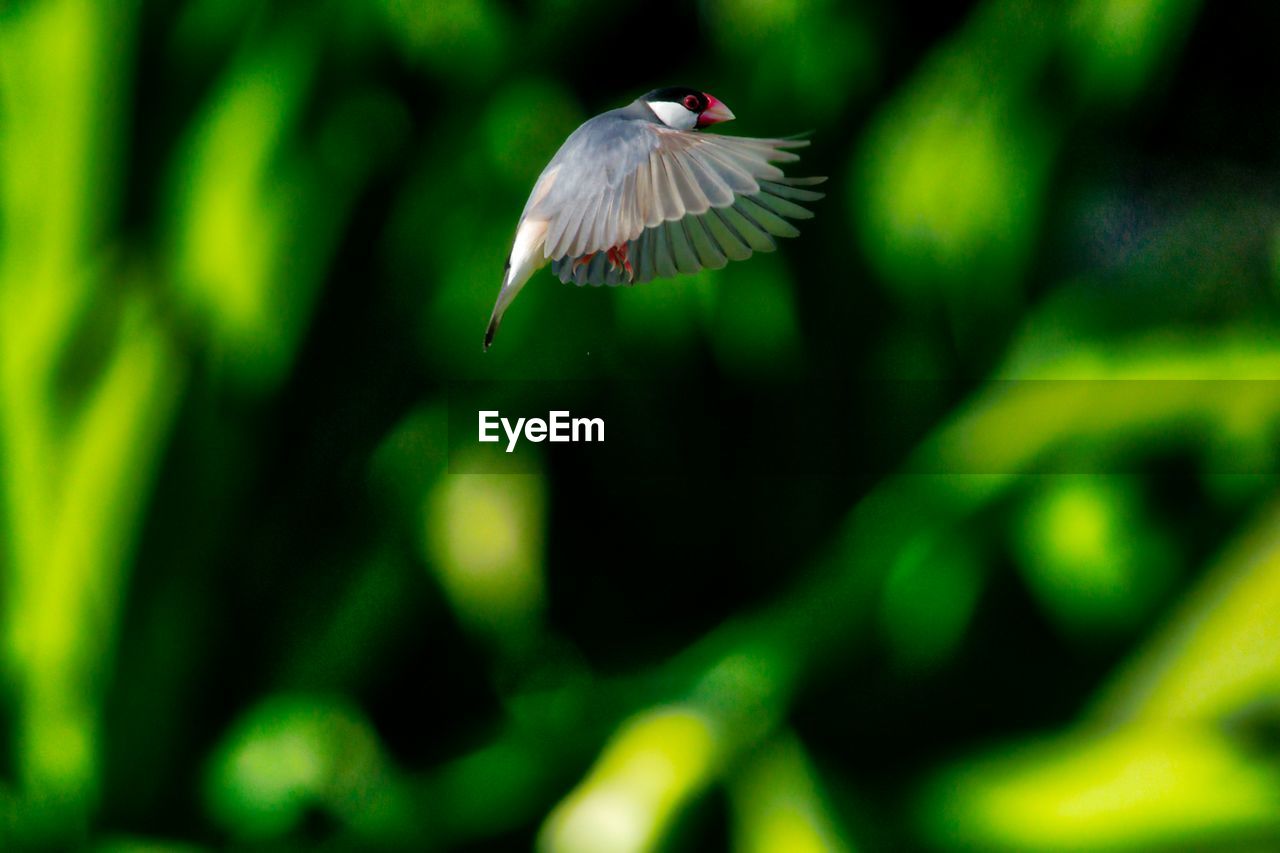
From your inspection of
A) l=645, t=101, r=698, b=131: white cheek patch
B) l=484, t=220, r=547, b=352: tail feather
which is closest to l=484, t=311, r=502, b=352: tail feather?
l=484, t=220, r=547, b=352: tail feather

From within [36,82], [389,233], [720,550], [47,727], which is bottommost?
[47,727]

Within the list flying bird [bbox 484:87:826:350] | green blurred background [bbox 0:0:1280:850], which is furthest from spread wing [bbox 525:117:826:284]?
green blurred background [bbox 0:0:1280:850]

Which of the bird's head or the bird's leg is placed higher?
the bird's head

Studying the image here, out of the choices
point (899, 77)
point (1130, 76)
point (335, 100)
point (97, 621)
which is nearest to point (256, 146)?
point (335, 100)

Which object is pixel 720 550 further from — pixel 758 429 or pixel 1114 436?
pixel 1114 436

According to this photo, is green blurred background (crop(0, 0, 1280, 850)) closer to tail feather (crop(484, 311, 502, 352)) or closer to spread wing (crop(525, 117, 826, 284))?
tail feather (crop(484, 311, 502, 352))

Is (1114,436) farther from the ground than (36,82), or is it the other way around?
(36,82)

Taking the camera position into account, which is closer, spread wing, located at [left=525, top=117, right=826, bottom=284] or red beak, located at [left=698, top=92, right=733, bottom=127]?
spread wing, located at [left=525, top=117, right=826, bottom=284]

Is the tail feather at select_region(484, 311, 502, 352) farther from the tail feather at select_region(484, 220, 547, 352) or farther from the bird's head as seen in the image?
the bird's head
